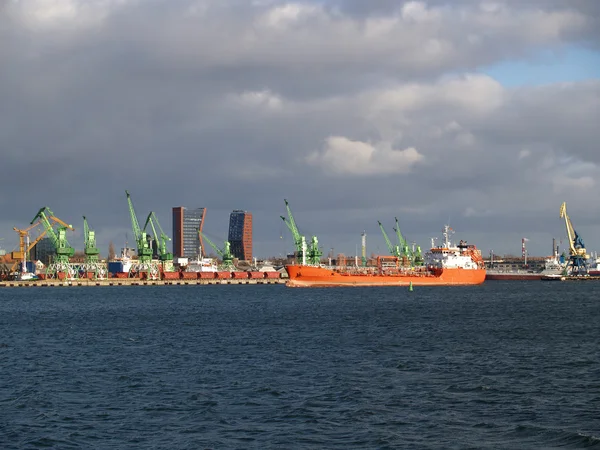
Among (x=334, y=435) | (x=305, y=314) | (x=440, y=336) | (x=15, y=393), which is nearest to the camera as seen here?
(x=334, y=435)

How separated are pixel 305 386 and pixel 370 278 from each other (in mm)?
126428

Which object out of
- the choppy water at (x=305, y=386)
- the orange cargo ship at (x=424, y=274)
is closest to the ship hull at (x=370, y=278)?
the orange cargo ship at (x=424, y=274)

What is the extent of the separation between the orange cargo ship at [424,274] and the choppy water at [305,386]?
88785mm

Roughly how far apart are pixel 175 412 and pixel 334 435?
707cm

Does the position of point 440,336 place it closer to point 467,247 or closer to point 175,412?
point 175,412

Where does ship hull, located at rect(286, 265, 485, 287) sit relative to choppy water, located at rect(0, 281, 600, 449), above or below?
above

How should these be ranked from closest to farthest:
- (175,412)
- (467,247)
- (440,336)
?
(175,412) → (440,336) → (467,247)

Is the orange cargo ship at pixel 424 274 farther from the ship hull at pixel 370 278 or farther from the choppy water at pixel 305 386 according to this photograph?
the choppy water at pixel 305 386

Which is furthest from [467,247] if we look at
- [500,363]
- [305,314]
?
[500,363]

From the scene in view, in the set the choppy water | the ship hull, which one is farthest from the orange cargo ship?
the choppy water

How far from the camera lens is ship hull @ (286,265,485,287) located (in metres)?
157

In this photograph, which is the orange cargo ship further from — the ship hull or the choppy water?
the choppy water

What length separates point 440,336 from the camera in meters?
57.8

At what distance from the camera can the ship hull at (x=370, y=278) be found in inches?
6186
